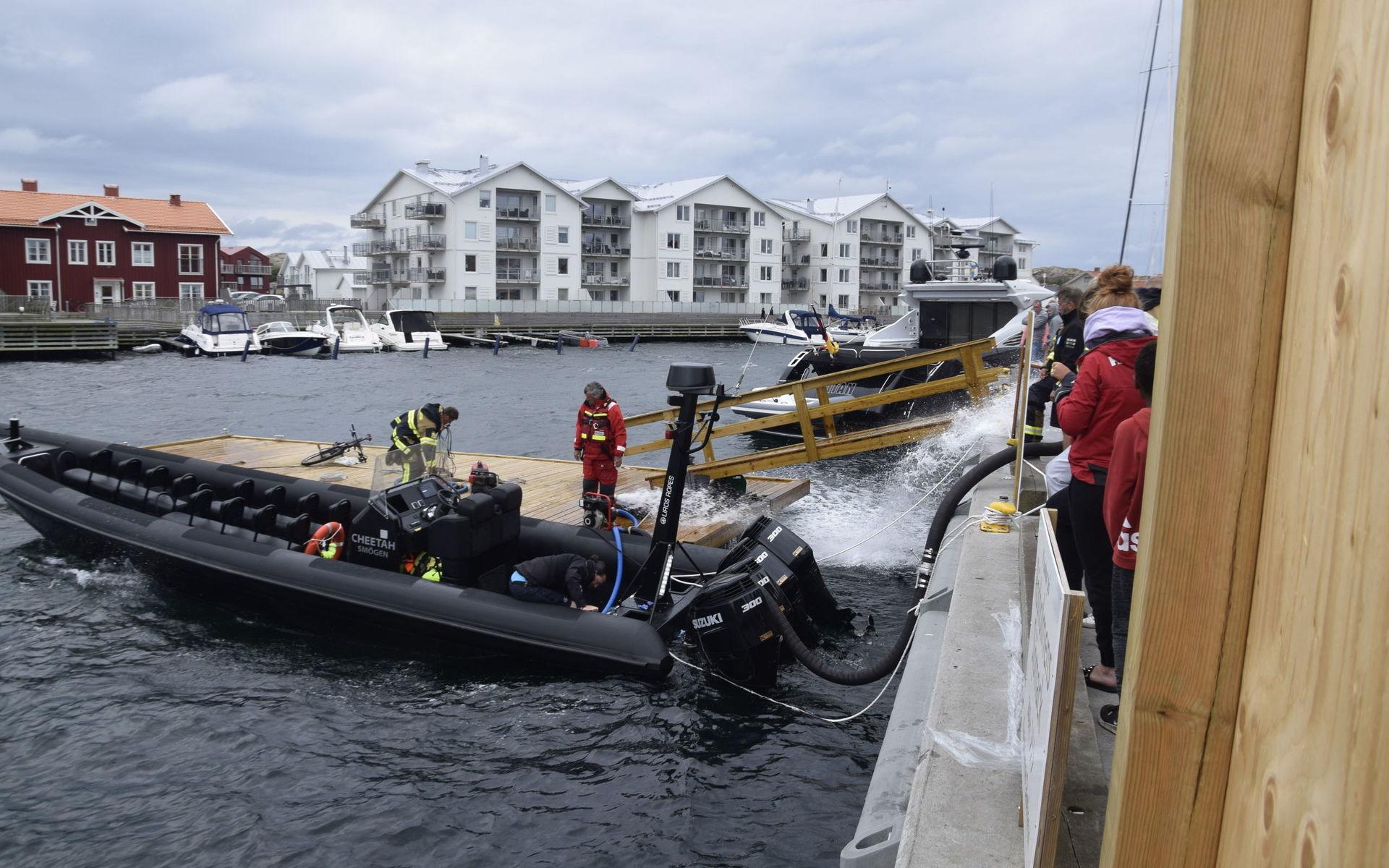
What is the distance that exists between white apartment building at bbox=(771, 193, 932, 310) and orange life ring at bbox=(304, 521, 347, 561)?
70.2m

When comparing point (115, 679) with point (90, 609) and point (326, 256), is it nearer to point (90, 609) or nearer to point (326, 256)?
point (90, 609)

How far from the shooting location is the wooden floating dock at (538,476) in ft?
34.8

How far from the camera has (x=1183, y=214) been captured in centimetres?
119

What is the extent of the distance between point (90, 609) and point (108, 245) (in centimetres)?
5582

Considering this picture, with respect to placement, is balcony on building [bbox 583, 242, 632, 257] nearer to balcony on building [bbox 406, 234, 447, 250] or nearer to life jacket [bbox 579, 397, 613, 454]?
balcony on building [bbox 406, 234, 447, 250]

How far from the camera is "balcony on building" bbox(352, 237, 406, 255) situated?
68.3m

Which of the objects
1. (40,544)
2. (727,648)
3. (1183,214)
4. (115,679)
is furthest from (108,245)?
(1183,214)

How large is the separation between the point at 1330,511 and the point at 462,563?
24.9ft

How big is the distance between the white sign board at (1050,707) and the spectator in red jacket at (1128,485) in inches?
43.5

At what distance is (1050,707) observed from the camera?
7.43 ft

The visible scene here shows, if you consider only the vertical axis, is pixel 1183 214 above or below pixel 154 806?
above

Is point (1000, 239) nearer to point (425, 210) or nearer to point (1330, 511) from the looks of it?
point (425, 210)

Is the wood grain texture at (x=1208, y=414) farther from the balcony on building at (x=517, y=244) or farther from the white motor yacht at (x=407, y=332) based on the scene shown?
the balcony on building at (x=517, y=244)

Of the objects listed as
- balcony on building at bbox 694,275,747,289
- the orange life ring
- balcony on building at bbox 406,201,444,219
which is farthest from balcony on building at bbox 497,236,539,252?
Answer: the orange life ring
